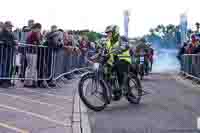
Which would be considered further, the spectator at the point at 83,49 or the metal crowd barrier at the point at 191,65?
the spectator at the point at 83,49

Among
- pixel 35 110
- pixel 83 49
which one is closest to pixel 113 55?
pixel 35 110

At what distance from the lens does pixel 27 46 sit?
13.5 metres

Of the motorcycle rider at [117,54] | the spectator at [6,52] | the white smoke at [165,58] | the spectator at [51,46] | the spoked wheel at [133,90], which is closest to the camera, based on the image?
the motorcycle rider at [117,54]

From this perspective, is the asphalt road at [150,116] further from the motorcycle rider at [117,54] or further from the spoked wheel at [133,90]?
the motorcycle rider at [117,54]

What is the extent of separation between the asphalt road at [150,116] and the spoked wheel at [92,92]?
166 millimetres

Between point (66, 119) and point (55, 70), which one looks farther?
point (55, 70)

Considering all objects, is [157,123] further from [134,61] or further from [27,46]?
[134,61]

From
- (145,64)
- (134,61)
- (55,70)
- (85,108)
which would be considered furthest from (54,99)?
(145,64)

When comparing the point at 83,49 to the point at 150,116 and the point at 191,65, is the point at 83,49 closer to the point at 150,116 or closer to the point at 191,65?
the point at 191,65

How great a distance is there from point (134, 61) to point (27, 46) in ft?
24.4

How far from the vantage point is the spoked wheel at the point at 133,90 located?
11192 mm

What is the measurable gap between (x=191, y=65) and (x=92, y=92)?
1019 centimetres

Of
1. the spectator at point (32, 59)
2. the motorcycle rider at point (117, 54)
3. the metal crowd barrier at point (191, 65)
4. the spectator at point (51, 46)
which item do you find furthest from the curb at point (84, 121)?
the metal crowd barrier at point (191, 65)

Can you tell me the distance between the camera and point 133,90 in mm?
11273
